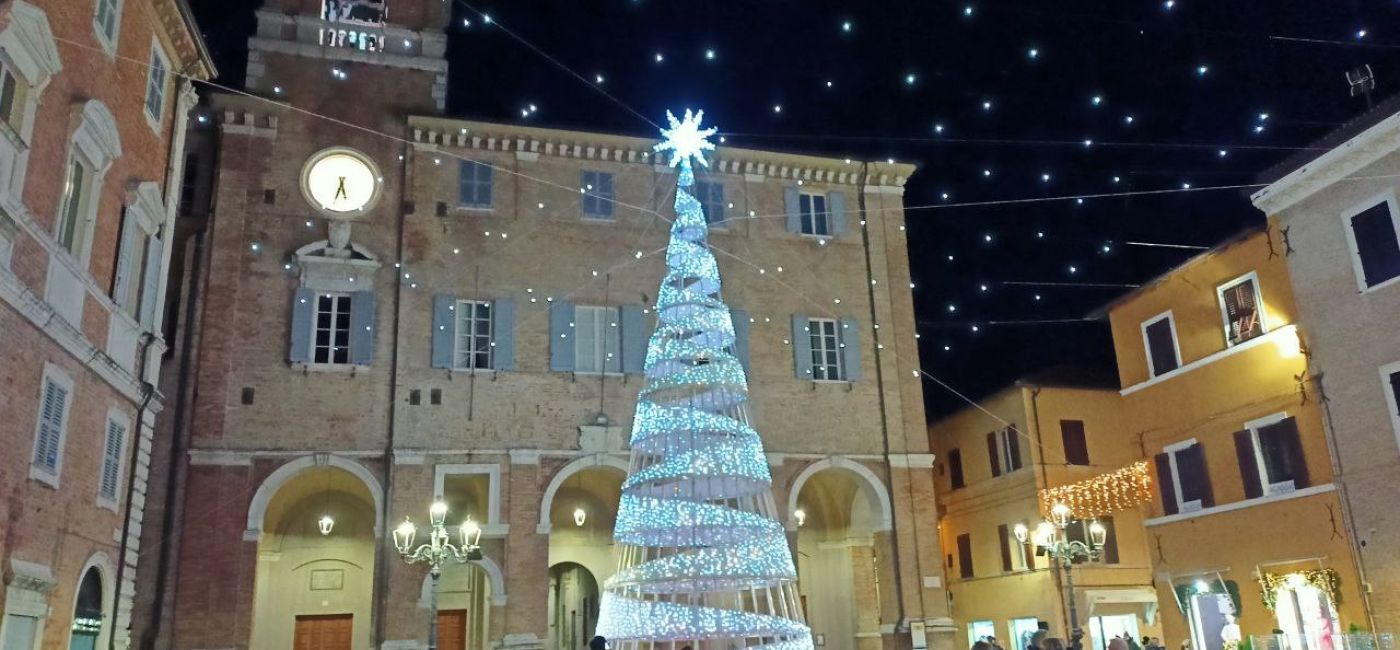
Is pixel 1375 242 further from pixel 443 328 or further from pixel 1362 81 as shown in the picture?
pixel 443 328

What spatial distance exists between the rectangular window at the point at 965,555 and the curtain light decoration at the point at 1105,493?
4588 mm

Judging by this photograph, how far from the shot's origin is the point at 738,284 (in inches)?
923

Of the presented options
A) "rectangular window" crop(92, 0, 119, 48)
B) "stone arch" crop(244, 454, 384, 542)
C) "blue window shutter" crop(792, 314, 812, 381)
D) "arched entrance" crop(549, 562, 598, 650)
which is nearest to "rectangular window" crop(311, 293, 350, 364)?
"stone arch" crop(244, 454, 384, 542)

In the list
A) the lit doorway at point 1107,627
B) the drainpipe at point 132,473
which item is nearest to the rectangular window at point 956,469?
the lit doorway at point 1107,627

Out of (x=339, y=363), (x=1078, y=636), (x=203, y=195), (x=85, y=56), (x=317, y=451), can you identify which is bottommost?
(x=1078, y=636)

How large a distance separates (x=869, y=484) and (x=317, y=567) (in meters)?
12.7

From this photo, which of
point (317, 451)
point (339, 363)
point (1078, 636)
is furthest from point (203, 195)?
point (1078, 636)

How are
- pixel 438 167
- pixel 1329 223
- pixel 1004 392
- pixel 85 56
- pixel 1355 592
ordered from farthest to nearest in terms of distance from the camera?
pixel 1004 392
pixel 438 167
pixel 1329 223
pixel 1355 592
pixel 85 56

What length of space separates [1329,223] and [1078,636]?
28.5 feet

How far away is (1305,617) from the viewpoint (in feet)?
56.0

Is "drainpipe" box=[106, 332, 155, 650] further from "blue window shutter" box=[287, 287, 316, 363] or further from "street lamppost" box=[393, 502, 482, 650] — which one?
"blue window shutter" box=[287, 287, 316, 363]

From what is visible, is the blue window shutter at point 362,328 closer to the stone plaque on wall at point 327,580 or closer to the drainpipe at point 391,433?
the drainpipe at point 391,433

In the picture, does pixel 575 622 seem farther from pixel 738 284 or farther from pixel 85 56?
pixel 85 56

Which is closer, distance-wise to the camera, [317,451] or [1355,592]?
[1355,592]
